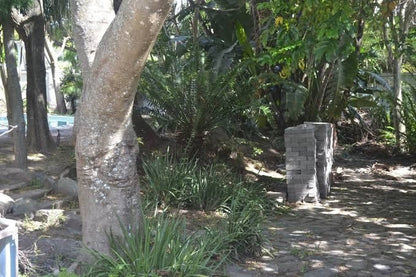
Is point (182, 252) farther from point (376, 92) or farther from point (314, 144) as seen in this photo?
point (376, 92)

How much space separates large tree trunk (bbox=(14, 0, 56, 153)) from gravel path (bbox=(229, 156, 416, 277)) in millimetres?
4650

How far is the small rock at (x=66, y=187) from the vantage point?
7203 millimetres

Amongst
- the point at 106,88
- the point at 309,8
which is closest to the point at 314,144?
the point at 309,8

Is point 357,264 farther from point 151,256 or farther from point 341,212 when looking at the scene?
point 341,212

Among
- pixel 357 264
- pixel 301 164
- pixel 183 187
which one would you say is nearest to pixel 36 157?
pixel 183 187

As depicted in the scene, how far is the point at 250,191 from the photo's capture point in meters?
7.13

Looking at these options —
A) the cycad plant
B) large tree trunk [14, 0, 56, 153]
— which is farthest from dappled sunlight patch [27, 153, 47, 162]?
the cycad plant

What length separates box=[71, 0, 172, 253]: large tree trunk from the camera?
135 inches

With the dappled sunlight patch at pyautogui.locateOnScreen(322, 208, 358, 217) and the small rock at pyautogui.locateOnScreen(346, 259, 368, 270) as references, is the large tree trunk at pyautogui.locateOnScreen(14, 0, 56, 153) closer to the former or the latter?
the dappled sunlight patch at pyautogui.locateOnScreen(322, 208, 358, 217)

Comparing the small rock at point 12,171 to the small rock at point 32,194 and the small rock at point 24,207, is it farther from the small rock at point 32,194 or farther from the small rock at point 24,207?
the small rock at point 24,207

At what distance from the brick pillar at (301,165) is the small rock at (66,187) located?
318cm

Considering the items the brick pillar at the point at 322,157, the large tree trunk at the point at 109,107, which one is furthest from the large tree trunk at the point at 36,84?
the large tree trunk at the point at 109,107

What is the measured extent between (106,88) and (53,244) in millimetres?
1913

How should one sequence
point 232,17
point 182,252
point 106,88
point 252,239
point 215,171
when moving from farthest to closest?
1. point 232,17
2. point 215,171
3. point 252,239
4. point 182,252
5. point 106,88
